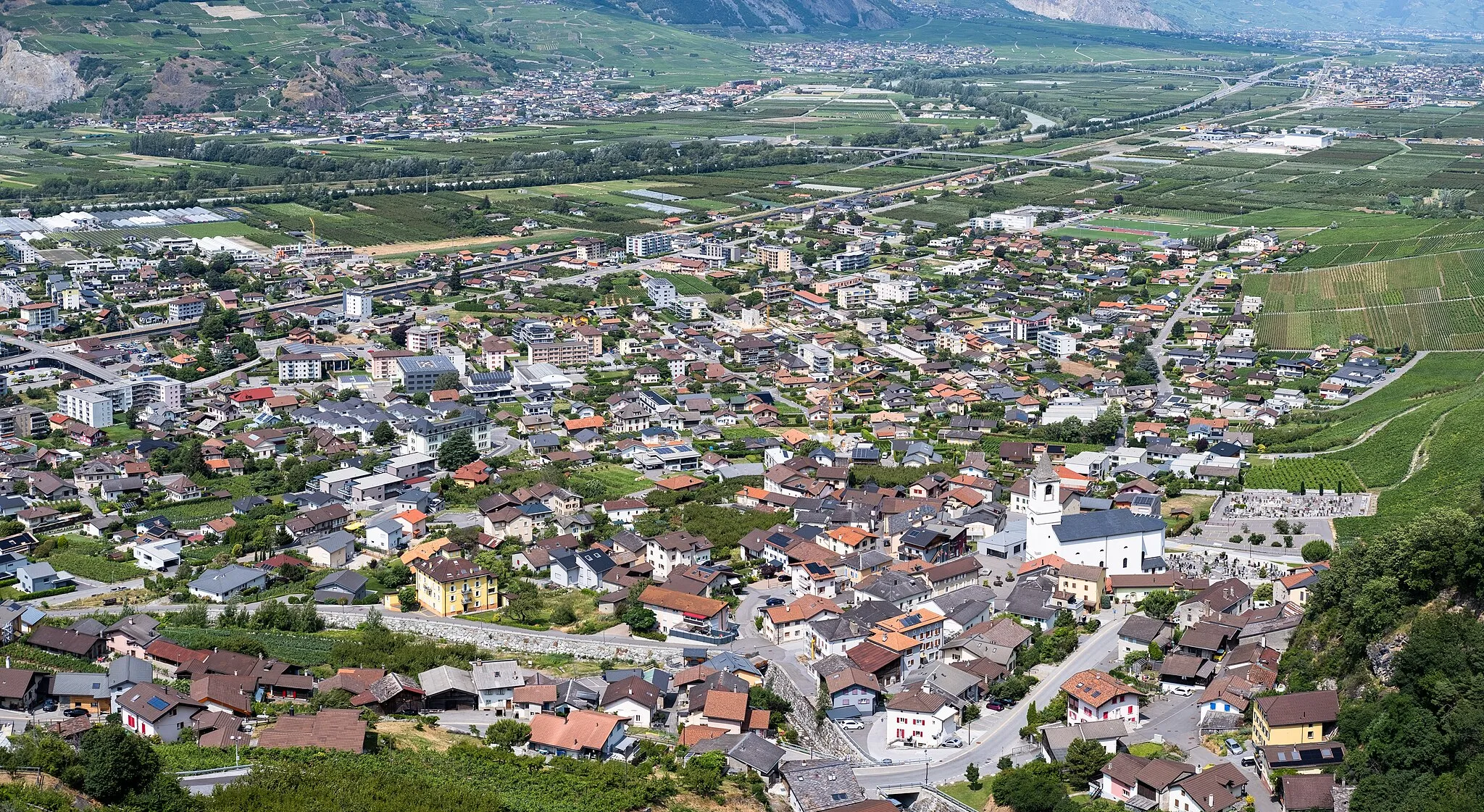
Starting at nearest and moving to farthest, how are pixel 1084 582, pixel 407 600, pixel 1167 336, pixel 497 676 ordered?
pixel 497 676, pixel 1084 582, pixel 407 600, pixel 1167 336

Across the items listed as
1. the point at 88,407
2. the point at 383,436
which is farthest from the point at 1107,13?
the point at 88,407

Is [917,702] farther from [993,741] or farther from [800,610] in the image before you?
[800,610]

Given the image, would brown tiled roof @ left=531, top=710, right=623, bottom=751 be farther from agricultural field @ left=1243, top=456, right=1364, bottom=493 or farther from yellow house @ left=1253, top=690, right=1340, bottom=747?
agricultural field @ left=1243, top=456, right=1364, bottom=493

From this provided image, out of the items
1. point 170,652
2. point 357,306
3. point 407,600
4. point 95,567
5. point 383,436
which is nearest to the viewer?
point 170,652

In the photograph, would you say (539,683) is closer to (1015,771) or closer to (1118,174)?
(1015,771)

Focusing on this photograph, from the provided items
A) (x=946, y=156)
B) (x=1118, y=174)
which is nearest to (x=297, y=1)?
(x=946, y=156)
